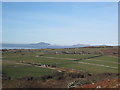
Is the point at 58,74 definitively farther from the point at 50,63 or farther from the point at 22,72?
the point at 50,63

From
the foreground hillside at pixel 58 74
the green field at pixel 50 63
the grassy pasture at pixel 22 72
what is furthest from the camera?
the green field at pixel 50 63

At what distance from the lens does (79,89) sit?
1500cm

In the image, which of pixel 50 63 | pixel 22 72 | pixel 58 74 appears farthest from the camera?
pixel 50 63

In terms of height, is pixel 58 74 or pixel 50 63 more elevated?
pixel 50 63

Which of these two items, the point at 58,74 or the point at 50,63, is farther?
the point at 50,63

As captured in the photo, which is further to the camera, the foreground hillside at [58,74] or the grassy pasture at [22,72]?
the grassy pasture at [22,72]

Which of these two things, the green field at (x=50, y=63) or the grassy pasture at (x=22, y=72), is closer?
the grassy pasture at (x=22, y=72)

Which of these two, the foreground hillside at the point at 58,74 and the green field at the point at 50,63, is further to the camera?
the green field at the point at 50,63

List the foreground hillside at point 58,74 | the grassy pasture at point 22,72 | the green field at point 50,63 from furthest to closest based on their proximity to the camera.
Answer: the green field at point 50,63 < the grassy pasture at point 22,72 < the foreground hillside at point 58,74

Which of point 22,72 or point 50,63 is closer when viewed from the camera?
point 22,72

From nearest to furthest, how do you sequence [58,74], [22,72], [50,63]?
[58,74] → [22,72] → [50,63]

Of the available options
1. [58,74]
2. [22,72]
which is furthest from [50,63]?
[58,74]

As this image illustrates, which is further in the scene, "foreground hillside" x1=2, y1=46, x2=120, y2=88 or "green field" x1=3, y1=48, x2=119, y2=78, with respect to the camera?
"green field" x1=3, y1=48, x2=119, y2=78

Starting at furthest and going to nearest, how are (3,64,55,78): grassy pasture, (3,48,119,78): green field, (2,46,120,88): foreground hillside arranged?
1. (3,48,119,78): green field
2. (3,64,55,78): grassy pasture
3. (2,46,120,88): foreground hillside
